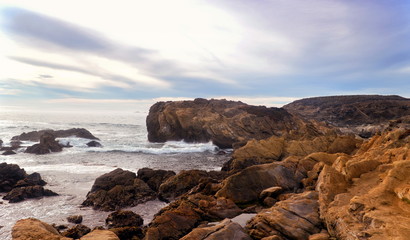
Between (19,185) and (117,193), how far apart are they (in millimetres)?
7588

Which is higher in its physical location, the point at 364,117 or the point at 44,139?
the point at 364,117

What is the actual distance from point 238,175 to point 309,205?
4130 millimetres

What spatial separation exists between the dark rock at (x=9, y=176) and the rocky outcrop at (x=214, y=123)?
90.2ft

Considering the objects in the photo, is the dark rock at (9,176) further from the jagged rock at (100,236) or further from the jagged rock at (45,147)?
the jagged rock at (45,147)

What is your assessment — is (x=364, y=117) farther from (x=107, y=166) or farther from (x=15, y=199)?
(x=15, y=199)

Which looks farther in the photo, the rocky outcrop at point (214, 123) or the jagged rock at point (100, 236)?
the rocky outcrop at point (214, 123)

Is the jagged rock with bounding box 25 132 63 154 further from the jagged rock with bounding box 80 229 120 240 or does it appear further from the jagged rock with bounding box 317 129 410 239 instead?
the jagged rock with bounding box 317 129 410 239

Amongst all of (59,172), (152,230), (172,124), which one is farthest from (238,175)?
(172,124)

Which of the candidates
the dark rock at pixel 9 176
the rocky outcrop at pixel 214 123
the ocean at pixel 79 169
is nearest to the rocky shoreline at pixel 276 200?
the ocean at pixel 79 169

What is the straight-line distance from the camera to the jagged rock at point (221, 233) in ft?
22.8

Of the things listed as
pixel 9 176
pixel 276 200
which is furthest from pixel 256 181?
pixel 9 176

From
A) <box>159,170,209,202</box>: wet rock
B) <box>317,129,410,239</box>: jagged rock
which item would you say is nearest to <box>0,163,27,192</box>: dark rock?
<box>159,170,209,202</box>: wet rock

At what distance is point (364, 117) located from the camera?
64125mm

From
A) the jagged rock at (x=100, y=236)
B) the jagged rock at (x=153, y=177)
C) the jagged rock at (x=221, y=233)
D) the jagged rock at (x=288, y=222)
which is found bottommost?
the jagged rock at (x=153, y=177)
